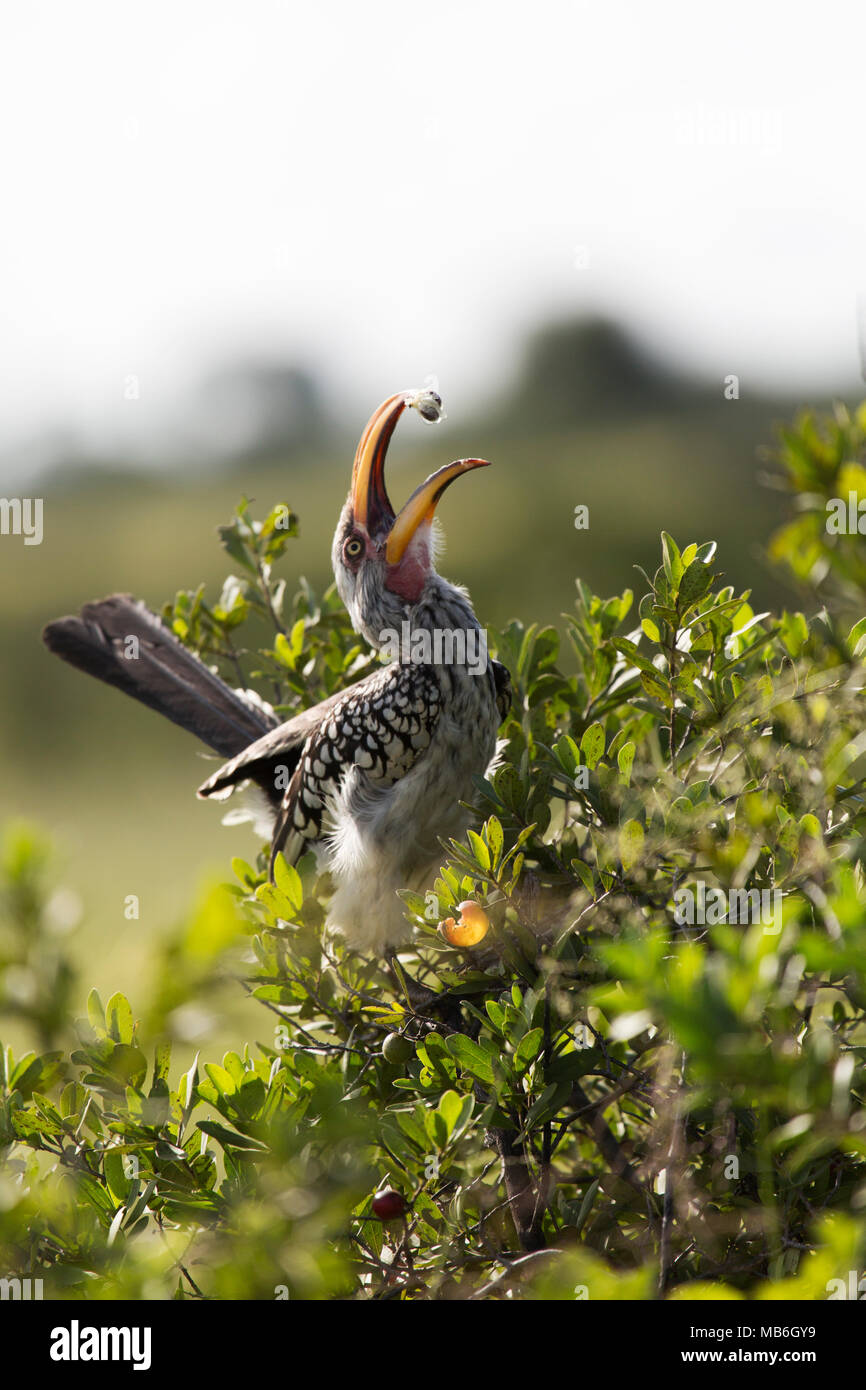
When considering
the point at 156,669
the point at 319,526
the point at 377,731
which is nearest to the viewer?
the point at 377,731

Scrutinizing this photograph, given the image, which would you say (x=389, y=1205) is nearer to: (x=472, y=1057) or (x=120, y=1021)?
(x=472, y=1057)

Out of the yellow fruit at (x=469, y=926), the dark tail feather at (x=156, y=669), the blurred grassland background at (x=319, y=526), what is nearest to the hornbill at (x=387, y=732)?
the dark tail feather at (x=156, y=669)

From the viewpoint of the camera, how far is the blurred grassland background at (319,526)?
13.7 meters

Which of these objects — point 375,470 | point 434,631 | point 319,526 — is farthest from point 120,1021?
point 319,526

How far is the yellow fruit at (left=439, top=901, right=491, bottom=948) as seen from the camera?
5.48 ft

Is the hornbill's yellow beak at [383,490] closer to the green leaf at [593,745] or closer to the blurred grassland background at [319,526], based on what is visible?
the green leaf at [593,745]

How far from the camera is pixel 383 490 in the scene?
3.15 meters

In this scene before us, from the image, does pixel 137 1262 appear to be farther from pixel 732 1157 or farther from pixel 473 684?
pixel 473 684

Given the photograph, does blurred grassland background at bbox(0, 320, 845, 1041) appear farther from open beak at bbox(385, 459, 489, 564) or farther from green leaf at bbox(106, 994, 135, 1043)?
green leaf at bbox(106, 994, 135, 1043)

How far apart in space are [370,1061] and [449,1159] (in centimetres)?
52

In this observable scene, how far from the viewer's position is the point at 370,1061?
1943 millimetres

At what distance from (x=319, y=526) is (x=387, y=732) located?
13.4 meters

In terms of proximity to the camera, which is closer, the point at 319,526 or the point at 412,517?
the point at 412,517
